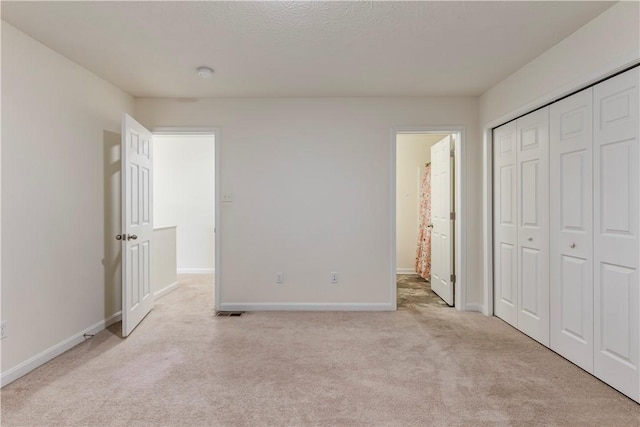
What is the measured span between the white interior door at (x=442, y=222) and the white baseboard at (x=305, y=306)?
85 cm

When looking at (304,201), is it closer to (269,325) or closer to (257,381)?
(269,325)

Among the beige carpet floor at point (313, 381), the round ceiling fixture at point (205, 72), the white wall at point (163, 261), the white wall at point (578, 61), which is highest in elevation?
the round ceiling fixture at point (205, 72)

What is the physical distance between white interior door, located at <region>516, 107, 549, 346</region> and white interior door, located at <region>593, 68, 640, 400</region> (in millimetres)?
487

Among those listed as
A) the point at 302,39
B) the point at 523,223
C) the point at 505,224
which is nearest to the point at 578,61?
the point at 523,223

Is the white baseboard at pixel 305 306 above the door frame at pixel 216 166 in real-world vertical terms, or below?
below

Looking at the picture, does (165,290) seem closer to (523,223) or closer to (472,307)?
(472,307)

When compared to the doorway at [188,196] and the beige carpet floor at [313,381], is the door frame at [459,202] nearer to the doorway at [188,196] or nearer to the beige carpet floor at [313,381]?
the beige carpet floor at [313,381]

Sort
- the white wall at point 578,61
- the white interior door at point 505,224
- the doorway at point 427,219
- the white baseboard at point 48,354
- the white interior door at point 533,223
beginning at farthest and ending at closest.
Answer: the doorway at point 427,219, the white interior door at point 505,224, the white interior door at point 533,223, the white baseboard at point 48,354, the white wall at point 578,61

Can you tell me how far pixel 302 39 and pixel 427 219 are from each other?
368 cm

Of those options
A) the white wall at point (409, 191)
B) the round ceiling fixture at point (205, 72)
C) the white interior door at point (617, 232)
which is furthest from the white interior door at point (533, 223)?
the round ceiling fixture at point (205, 72)

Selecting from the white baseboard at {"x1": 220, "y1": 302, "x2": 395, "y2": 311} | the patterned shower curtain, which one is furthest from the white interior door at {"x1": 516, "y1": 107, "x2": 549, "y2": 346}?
the patterned shower curtain

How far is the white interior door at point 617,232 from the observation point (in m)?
1.94

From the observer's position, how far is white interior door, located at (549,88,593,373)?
88.7 inches

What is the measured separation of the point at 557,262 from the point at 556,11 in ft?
5.82
